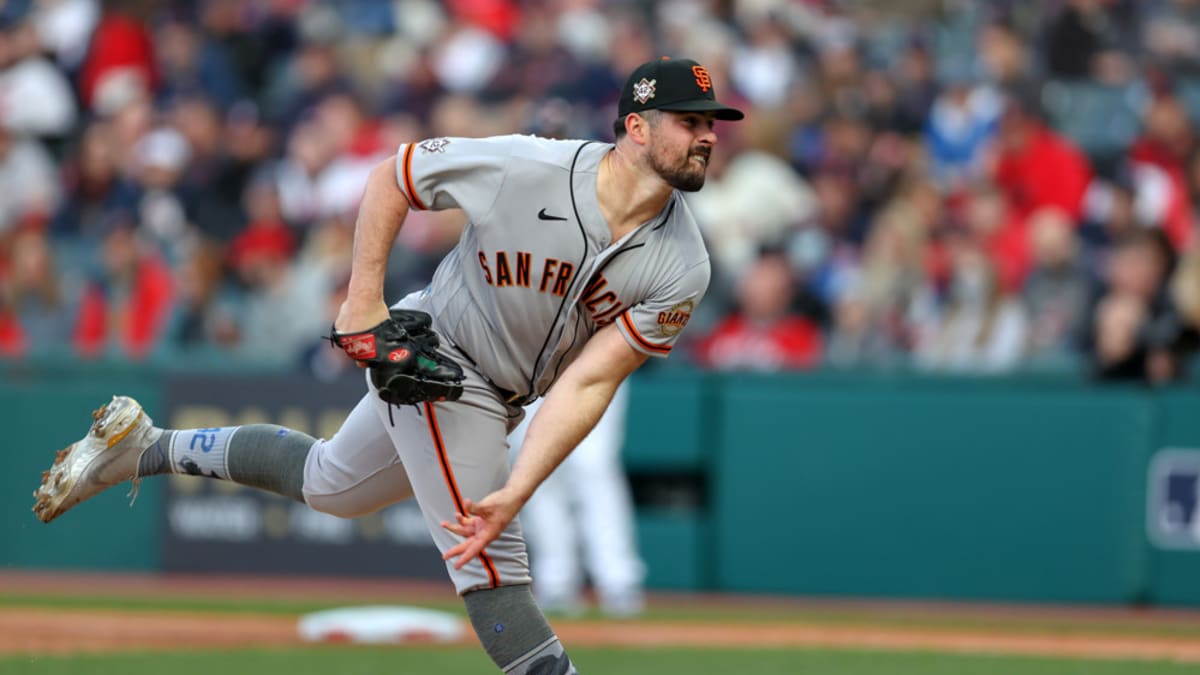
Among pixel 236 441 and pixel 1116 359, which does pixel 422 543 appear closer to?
pixel 1116 359

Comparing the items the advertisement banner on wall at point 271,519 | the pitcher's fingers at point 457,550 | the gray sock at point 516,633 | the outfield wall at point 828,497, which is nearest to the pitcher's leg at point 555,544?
the outfield wall at point 828,497

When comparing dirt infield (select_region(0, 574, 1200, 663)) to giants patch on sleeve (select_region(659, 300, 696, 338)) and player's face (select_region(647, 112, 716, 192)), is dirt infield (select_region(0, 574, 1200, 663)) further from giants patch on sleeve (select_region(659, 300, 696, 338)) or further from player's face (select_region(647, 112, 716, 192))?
player's face (select_region(647, 112, 716, 192))

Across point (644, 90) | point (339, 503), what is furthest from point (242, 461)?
point (644, 90)

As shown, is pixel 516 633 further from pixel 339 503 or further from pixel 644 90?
pixel 644 90

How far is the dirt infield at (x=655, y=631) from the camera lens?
29.8ft

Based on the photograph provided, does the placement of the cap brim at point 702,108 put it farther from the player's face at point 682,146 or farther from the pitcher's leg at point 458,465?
the pitcher's leg at point 458,465

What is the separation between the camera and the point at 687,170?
5.36 m

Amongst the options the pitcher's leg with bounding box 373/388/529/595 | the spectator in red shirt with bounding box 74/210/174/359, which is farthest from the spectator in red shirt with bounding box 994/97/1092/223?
the pitcher's leg with bounding box 373/388/529/595

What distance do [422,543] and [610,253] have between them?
6.21 meters

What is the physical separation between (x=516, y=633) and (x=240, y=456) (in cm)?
122

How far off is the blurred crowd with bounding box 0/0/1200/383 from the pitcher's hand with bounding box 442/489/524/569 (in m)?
5.13

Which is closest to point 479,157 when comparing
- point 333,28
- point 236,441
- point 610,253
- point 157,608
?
point 610,253

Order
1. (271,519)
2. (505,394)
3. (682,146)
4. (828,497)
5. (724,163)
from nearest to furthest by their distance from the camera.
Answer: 1. (682,146)
2. (505,394)
3. (828,497)
4. (271,519)
5. (724,163)

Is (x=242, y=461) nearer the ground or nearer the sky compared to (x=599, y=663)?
nearer the sky
